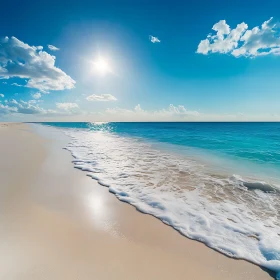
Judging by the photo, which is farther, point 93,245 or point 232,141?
point 232,141

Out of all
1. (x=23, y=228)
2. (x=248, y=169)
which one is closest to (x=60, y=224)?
(x=23, y=228)

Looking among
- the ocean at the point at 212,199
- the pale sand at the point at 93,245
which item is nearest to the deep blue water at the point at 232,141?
the ocean at the point at 212,199

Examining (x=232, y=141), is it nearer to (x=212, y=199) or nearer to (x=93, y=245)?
(x=212, y=199)

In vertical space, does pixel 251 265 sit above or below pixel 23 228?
below

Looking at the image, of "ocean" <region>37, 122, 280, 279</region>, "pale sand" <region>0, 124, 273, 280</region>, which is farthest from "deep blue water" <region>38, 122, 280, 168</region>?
"pale sand" <region>0, 124, 273, 280</region>

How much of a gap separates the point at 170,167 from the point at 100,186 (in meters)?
3.93

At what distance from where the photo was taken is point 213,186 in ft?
19.6

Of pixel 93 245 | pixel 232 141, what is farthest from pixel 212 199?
pixel 232 141

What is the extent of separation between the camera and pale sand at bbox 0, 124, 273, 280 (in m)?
2.44

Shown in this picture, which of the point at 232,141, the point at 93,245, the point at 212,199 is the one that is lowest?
the point at 232,141

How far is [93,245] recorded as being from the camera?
2916mm

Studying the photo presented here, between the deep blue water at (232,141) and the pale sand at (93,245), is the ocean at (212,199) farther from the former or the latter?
the deep blue water at (232,141)

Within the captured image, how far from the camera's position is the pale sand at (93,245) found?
2.44 m

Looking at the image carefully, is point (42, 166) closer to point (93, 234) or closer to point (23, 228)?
point (23, 228)
